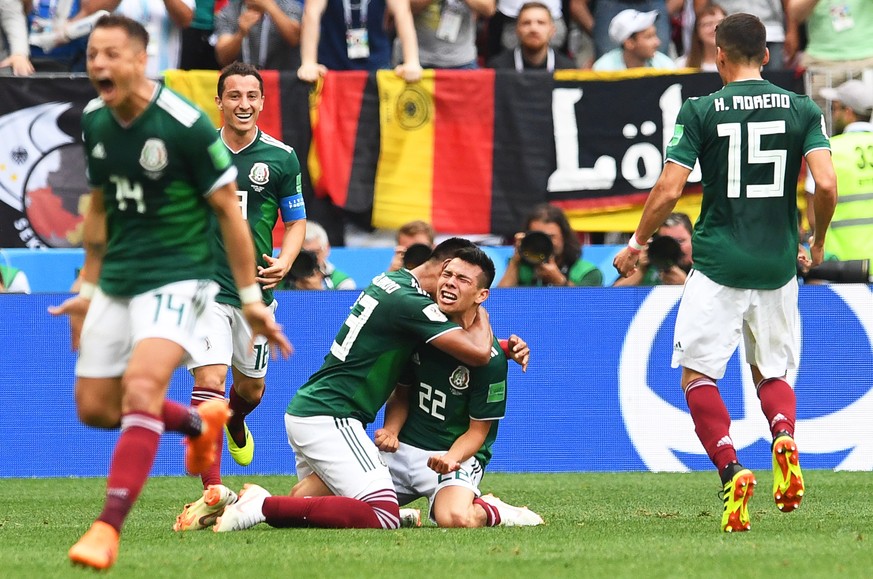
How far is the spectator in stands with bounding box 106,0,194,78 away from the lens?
39.9 ft

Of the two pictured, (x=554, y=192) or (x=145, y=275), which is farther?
(x=554, y=192)

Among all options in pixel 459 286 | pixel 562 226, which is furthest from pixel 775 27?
pixel 459 286

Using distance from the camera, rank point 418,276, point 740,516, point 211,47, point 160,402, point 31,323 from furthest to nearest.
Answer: point 211,47, point 31,323, point 418,276, point 740,516, point 160,402

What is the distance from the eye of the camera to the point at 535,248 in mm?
10516

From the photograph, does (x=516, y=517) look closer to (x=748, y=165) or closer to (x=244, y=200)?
(x=748, y=165)

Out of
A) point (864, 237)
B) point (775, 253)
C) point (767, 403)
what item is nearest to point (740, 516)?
point (767, 403)

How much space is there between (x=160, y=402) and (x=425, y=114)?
672cm

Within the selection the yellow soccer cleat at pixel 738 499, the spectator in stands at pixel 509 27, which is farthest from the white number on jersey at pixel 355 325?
the spectator in stands at pixel 509 27

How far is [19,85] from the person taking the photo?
11664 millimetres

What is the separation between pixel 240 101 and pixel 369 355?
1.67 m

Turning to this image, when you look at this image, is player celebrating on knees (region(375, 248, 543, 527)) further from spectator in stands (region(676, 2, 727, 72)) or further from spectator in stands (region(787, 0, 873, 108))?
spectator in stands (region(787, 0, 873, 108))

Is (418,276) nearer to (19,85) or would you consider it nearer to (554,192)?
(554,192)

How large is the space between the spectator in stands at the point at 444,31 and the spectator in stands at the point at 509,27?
474 millimetres

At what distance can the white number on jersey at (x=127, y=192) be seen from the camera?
5551 mm
